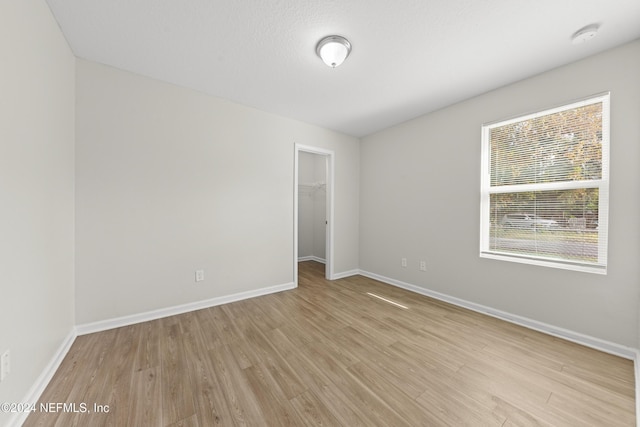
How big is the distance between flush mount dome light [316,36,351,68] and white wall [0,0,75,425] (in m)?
1.78

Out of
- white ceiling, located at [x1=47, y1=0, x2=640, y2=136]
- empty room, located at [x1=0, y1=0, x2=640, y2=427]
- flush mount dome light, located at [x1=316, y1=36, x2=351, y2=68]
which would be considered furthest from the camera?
flush mount dome light, located at [x1=316, y1=36, x2=351, y2=68]

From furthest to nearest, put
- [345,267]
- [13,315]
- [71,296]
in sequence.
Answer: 1. [345,267]
2. [71,296]
3. [13,315]

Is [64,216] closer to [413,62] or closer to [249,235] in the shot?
[249,235]

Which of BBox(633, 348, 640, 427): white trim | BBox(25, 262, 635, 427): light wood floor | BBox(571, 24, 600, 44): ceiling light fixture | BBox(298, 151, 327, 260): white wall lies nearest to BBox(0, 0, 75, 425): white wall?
BBox(25, 262, 635, 427): light wood floor

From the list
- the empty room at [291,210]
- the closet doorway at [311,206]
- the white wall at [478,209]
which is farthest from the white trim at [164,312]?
the closet doorway at [311,206]

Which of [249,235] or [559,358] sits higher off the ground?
[249,235]

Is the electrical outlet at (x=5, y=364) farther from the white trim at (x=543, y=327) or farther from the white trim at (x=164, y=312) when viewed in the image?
the white trim at (x=543, y=327)

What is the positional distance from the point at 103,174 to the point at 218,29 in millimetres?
1690

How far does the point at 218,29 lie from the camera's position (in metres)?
1.72

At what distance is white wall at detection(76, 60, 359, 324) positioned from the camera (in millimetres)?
2139

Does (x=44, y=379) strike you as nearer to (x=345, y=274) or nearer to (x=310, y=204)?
(x=345, y=274)

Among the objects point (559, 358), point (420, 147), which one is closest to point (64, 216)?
point (420, 147)

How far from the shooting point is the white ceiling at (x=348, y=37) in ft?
5.04

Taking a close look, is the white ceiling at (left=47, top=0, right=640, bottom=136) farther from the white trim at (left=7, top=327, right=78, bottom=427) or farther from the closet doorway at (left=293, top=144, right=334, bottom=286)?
the closet doorway at (left=293, top=144, right=334, bottom=286)
